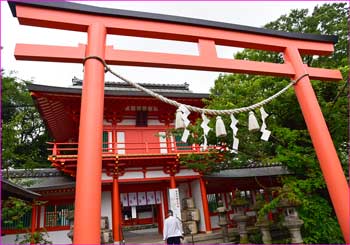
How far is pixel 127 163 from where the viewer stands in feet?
34.6

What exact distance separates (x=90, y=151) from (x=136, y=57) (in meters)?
1.36

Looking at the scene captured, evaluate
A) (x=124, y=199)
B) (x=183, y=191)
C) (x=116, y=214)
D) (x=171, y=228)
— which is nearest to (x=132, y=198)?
(x=124, y=199)

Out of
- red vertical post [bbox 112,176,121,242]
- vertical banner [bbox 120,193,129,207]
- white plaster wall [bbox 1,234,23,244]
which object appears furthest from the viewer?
vertical banner [bbox 120,193,129,207]

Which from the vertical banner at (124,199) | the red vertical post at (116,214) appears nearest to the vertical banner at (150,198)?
the vertical banner at (124,199)

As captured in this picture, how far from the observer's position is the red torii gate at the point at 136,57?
94.5 inches

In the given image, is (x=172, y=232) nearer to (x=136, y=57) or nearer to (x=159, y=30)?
(x=136, y=57)

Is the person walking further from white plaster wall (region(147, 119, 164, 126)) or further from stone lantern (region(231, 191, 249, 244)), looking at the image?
white plaster wall (region(147, 119, 164, 126))

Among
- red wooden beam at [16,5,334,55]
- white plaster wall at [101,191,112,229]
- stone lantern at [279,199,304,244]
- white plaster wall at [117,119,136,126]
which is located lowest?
stone lantern at [279,199,304,244]

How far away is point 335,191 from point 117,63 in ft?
10.5

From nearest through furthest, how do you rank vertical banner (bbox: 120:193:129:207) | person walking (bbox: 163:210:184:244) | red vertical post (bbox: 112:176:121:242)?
1. person walking (bbox: 163:210:184:244)
2. red vertical post (bbox: 112:176:121:242)
3. vertical banner (bbox: 120:193:129:207)

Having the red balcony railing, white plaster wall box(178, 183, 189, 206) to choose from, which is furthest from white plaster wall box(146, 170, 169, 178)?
white plaster wall box(178, 183, 189, 206)

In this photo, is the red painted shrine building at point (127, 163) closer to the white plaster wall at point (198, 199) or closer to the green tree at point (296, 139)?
the white plaster wall at point (198, 199)

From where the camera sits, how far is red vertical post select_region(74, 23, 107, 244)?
87.3 inches

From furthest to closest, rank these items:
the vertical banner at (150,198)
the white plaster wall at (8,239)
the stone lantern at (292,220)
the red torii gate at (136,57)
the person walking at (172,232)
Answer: the vertical banner at (150,198), the white plaster wall at (8,239), the person walking at (172,232), the stone lantern at (292,220), the red torii gate at (136,57)
